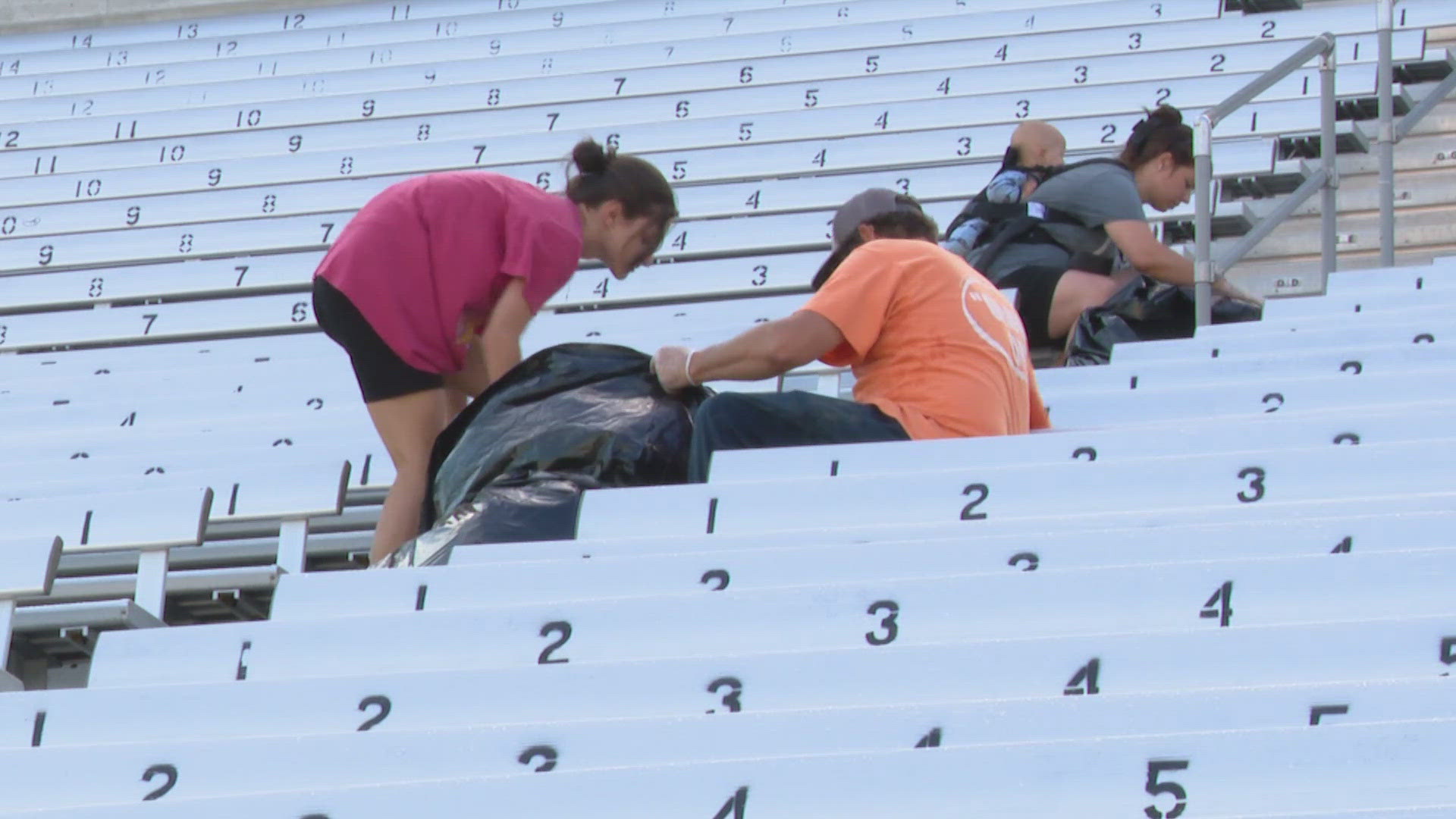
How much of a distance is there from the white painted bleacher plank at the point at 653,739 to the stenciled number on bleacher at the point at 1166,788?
0.20 feet

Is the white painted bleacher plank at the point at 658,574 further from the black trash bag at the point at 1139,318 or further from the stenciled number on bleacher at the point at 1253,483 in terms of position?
the black trash bag at the point at 1139,318

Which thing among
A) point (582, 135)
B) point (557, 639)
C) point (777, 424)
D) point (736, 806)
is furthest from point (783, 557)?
point (582, 135)

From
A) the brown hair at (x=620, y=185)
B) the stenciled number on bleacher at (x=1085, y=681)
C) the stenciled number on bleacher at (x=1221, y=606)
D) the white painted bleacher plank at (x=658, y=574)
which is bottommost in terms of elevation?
the stenciled number on bleacher at (x=1085, y=681)

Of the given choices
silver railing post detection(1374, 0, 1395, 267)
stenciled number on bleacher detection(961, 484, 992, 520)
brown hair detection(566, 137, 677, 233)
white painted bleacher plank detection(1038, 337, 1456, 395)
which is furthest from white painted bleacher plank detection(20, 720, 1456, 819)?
silver railing post detection(1374, 0, 1395, 267)

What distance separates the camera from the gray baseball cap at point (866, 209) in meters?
3.52

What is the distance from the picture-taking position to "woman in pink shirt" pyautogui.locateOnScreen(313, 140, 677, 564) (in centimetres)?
355

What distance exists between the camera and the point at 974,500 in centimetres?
306

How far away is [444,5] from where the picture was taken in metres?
8.76

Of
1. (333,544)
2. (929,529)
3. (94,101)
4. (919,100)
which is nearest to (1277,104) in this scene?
(919,100)

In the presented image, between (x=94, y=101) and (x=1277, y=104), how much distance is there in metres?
4.06

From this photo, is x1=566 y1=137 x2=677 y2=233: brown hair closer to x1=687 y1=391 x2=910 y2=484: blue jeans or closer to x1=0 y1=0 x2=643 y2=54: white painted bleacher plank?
x1=687 y1=391 x2=910 y2=484: blue jeans

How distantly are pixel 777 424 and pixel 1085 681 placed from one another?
3.48 feet

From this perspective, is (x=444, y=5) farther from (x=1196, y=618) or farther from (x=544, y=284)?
(x=1196, y=618)

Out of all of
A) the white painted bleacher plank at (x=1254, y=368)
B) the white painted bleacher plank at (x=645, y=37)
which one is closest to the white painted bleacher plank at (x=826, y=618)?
the white painted bleacher plank at (x=1254, y=368)
